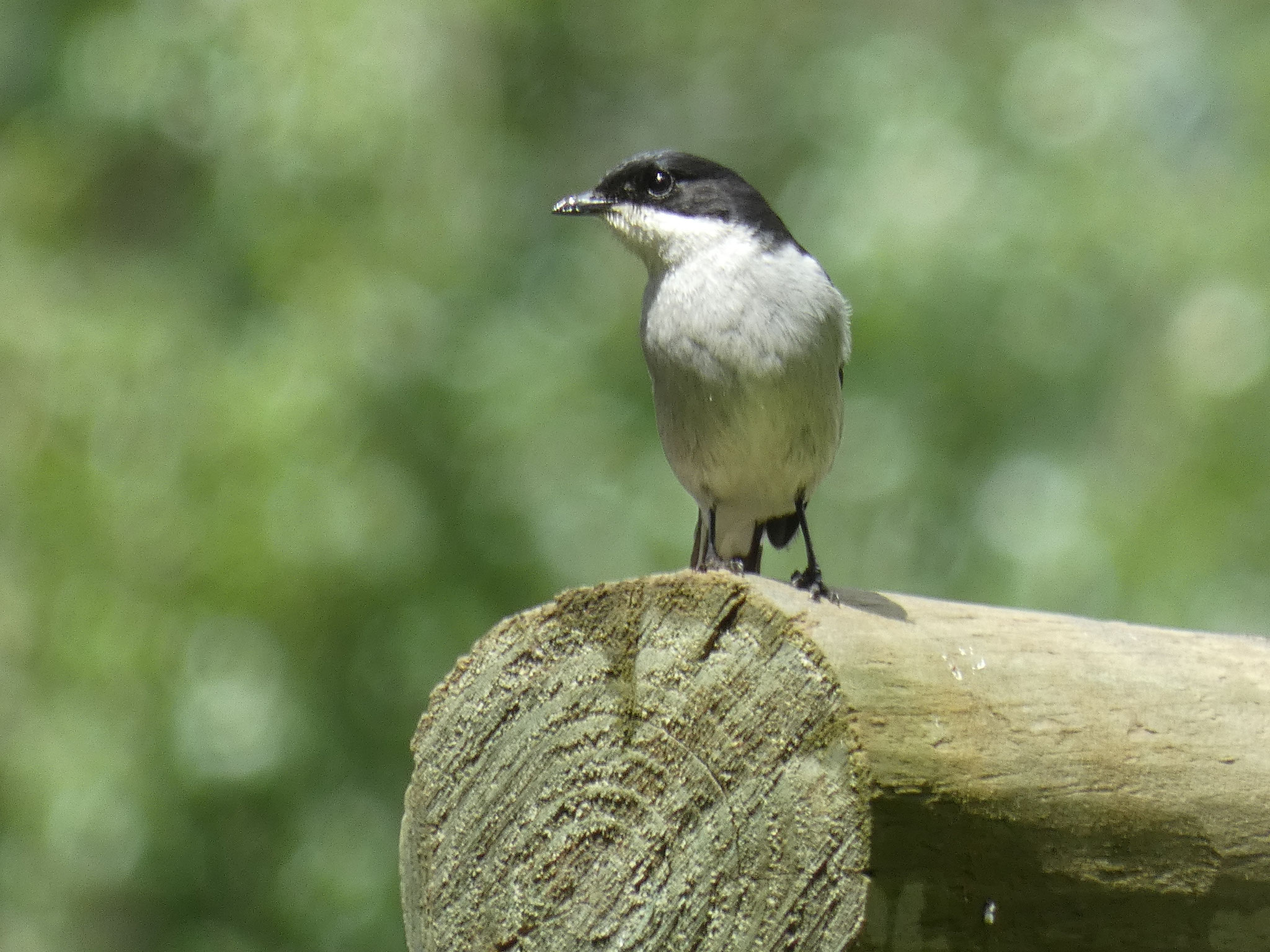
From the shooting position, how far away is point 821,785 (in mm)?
1919

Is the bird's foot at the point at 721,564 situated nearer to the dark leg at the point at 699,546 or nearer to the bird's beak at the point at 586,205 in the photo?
the dark leg at the point at 699,546

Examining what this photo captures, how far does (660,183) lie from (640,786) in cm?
231

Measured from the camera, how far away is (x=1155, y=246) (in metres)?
5.64

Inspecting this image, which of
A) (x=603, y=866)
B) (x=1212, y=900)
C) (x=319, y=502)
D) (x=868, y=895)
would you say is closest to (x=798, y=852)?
(x=868, y=895)

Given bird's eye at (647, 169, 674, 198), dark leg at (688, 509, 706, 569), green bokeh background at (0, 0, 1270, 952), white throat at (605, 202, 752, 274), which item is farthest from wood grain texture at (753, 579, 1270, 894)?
green bokeh background at (0, 0, 1270, 952)

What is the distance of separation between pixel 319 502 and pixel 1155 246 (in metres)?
3.41

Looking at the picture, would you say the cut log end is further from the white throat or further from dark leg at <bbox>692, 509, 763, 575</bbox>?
the white throat

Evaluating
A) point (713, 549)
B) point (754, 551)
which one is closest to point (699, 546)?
point (713, 549)

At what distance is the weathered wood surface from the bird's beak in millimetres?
1985

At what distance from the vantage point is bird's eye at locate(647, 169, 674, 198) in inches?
159

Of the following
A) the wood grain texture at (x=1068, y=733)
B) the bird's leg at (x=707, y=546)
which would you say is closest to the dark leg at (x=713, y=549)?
the bird's leg at (x=707, y=546)

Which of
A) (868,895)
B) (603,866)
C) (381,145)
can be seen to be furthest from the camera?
(381,145)

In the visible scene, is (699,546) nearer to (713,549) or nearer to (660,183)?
(713,549)

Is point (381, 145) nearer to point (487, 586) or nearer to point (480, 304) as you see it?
point (480, 304)
